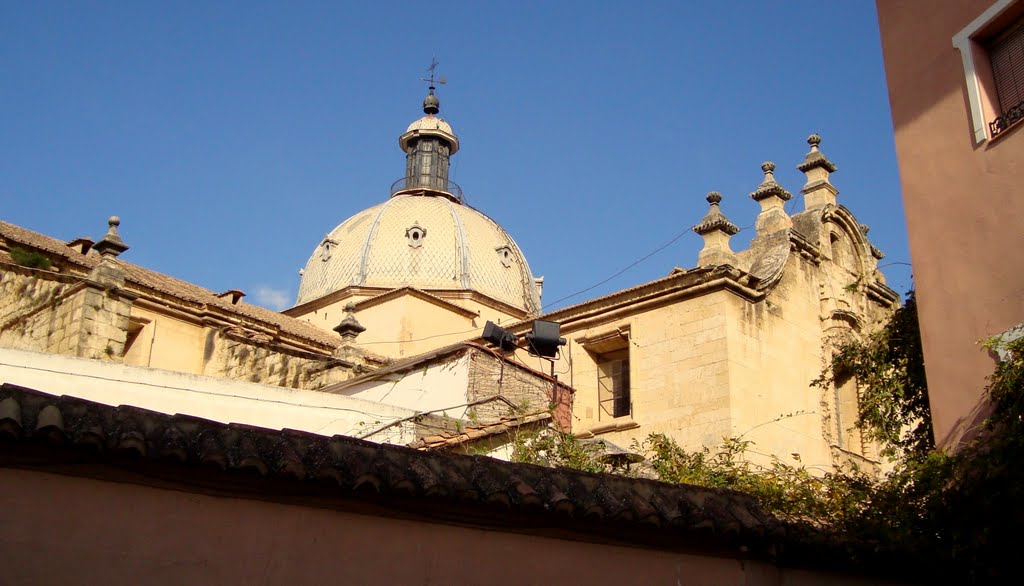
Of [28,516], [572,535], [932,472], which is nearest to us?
[28,516]

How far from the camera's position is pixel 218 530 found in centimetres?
677

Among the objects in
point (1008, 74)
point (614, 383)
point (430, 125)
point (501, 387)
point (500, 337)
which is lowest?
point (501, 387)

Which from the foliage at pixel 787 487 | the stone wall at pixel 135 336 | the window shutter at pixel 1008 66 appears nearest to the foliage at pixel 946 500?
the foliage at pixel 787 487

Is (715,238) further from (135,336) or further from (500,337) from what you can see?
(135,336)

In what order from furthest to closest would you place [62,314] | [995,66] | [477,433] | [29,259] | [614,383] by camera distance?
[29,259] < [62,314] < [614,383] < [477,433] < [995,66]

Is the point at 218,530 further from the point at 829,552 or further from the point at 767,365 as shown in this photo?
the point at 767,365

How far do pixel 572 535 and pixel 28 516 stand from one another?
360 centimetres

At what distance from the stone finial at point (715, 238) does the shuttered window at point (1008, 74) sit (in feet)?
25.7

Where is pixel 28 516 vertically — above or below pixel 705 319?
below

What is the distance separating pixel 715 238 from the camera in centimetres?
1927

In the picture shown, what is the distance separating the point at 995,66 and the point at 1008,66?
0.19m

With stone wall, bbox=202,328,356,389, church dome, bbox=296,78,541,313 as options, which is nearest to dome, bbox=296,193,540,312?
church dome, bbox=296,78,541,313

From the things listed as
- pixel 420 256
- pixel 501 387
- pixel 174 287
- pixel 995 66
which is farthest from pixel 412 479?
pixel 420 256

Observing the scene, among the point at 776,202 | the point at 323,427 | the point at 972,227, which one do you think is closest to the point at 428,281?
the point at 776,202
